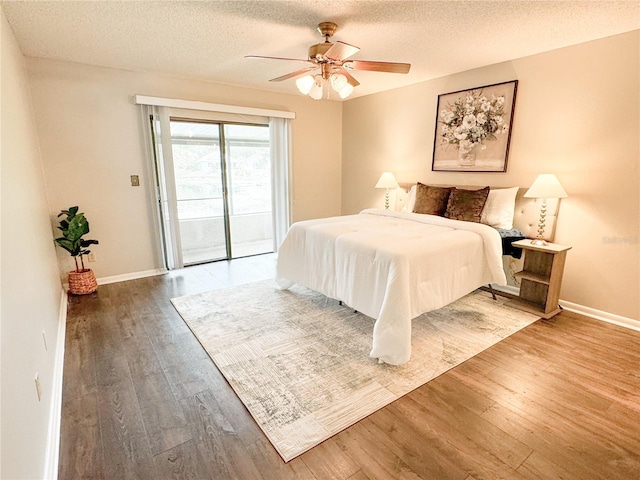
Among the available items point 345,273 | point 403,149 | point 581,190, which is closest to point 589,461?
point 345,273

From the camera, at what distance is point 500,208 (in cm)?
334

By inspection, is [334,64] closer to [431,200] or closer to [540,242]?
[431,200]

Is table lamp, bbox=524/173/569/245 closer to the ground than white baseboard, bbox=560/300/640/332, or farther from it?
farther from it

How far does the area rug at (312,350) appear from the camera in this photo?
1.81 meters

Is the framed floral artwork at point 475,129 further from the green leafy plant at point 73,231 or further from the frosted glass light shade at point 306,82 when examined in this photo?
the green leafy plant at point 73,231

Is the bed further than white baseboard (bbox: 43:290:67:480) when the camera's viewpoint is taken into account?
Yes

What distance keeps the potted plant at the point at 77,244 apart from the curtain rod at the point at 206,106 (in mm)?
1409

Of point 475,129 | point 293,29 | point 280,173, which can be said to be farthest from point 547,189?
point 280,173

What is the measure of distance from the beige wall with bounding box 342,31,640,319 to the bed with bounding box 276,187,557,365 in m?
0.43

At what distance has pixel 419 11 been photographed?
2.25 meters

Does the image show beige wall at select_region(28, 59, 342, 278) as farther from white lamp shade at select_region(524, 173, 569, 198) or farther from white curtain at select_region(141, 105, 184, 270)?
white lamp shade at select_region(524, 173, 569, 198)

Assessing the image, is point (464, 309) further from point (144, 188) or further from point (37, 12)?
point (37, 12)

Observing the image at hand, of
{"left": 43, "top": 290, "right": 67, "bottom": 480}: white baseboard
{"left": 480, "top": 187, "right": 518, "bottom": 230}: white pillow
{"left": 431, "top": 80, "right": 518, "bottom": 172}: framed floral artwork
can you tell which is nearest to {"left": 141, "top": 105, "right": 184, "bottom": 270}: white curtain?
{"left": 43, "top": 290, "right": 67, "bottom": 480}: white baseboard

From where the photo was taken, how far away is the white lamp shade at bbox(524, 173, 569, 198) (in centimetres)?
280
